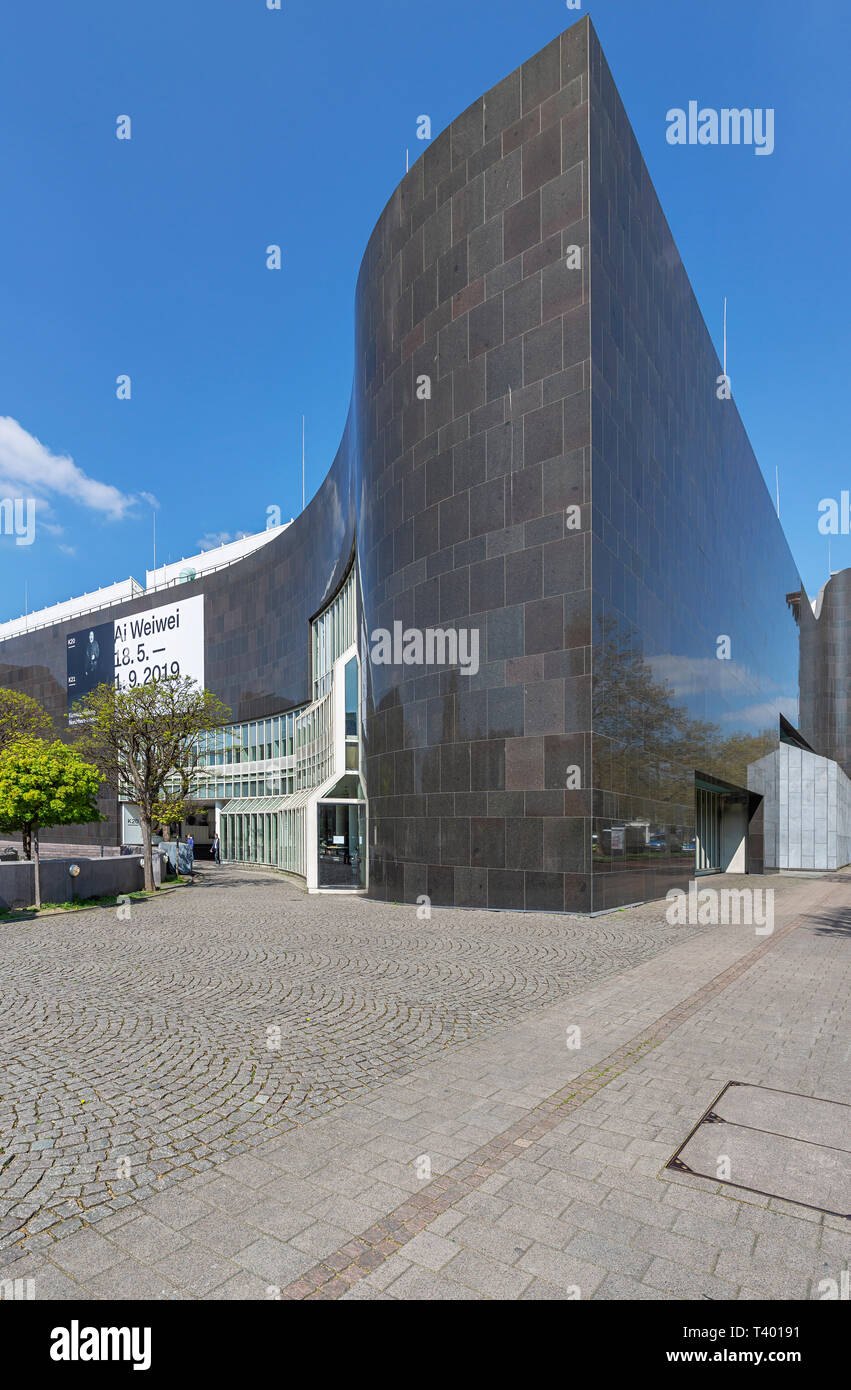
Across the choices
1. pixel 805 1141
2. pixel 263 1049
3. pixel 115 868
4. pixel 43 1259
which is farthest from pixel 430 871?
pixel 43 1259

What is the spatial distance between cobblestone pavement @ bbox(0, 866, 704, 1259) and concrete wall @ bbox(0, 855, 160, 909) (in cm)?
399

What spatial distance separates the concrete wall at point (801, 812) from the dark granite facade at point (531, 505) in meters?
15.7

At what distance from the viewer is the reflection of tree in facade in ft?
56.5

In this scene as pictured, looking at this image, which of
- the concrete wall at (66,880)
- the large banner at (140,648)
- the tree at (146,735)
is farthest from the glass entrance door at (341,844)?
the large banner at (140,648)

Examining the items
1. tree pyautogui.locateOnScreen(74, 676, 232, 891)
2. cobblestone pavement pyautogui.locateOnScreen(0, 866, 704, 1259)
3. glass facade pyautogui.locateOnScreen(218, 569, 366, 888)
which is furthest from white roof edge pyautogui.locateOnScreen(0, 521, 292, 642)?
cobblestone pavement pyautogui.locateOnScreen(0, 866, 704, 1259)

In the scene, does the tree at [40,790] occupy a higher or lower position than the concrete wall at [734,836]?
higher

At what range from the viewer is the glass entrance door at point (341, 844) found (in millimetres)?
25578

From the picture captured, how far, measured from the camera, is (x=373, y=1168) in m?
4.78

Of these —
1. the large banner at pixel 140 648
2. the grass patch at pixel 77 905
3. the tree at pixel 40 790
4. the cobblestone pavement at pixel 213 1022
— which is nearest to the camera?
the cobblestone pavement at pixel 213 1022

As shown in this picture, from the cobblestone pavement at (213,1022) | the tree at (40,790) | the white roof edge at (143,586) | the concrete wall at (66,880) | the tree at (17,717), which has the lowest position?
the concrete wall at (66,880)

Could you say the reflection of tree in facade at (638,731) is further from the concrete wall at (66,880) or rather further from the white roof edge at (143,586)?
the white roof edge at (143,586)

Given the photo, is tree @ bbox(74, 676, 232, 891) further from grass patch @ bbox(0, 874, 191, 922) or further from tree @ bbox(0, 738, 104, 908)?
tree @ bbox(0, 738, 104, 908)

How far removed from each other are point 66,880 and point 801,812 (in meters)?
33.8
